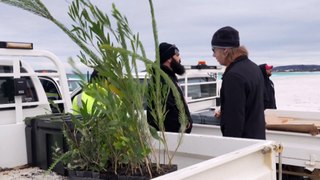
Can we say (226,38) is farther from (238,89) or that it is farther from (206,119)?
(206,119)

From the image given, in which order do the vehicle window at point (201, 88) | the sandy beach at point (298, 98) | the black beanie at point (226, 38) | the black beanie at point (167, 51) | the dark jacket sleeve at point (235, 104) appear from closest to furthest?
the dark jacket sleeve at point (235, 104) → the black beanie at point (226, 38) → the black beanie at point (167, 51) → the vehicle window at point (201, 88) → the sandy beach at point (298, 98)

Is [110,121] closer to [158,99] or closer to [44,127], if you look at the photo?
[158,99]

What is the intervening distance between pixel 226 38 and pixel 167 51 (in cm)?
82

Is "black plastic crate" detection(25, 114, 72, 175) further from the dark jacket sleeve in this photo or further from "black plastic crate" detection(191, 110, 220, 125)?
"black plastic crate" detection(191, 110, 220, 125)

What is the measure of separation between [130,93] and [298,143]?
2.64 metres

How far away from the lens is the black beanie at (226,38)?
10.1ft

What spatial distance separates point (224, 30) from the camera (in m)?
3.10

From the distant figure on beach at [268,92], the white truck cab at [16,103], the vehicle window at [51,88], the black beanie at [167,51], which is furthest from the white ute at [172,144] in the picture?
the distant figure on beach at [268,92]

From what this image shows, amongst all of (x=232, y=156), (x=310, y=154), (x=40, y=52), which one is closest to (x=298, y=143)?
(x=310, y=154)

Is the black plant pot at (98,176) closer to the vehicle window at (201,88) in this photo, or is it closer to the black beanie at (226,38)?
the black beanie at (226,38)

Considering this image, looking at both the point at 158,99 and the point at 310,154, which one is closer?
the point at 158,99

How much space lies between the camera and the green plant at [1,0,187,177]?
71.2 inches

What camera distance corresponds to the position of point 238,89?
9.49ft

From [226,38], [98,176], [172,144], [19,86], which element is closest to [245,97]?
[226,38]
